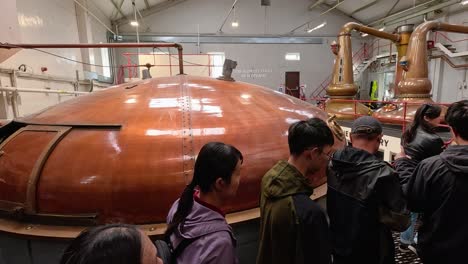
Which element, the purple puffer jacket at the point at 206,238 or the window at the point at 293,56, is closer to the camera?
the purple puffer jacket at the point at 206,238

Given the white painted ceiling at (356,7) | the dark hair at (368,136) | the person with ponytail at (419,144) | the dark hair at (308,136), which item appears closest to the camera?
the dark hair at (308,136)

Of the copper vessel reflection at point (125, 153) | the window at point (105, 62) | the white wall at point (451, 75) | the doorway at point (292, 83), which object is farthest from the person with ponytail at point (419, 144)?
the doorway at point (292, 83)

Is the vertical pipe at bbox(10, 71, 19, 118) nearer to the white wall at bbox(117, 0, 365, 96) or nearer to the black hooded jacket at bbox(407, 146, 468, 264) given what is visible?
the black hooded jacket at bbox(407, 146, 468, 264)

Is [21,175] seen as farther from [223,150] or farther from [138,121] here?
[223,150]

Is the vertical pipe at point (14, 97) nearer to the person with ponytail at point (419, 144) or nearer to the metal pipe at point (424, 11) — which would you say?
the person with ponytail at point (419, 144)

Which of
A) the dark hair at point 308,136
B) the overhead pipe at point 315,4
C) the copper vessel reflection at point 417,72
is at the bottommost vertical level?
the dark hair at point 308,136

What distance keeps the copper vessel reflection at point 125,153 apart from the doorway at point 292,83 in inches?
633

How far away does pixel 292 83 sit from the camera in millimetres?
18438

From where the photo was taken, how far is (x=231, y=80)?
355cm

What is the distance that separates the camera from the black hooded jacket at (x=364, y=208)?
56.7 inches

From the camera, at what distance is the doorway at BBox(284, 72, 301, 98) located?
1833cm

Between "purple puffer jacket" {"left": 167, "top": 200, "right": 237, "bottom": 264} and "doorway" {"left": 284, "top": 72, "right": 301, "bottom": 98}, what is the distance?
17.9m

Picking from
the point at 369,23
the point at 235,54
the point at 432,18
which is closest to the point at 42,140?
the point at 235,54

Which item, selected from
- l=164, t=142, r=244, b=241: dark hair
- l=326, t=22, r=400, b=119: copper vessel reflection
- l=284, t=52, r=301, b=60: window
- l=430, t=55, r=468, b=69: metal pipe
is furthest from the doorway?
l=164, t=142, r=244, b=241: dark hair
